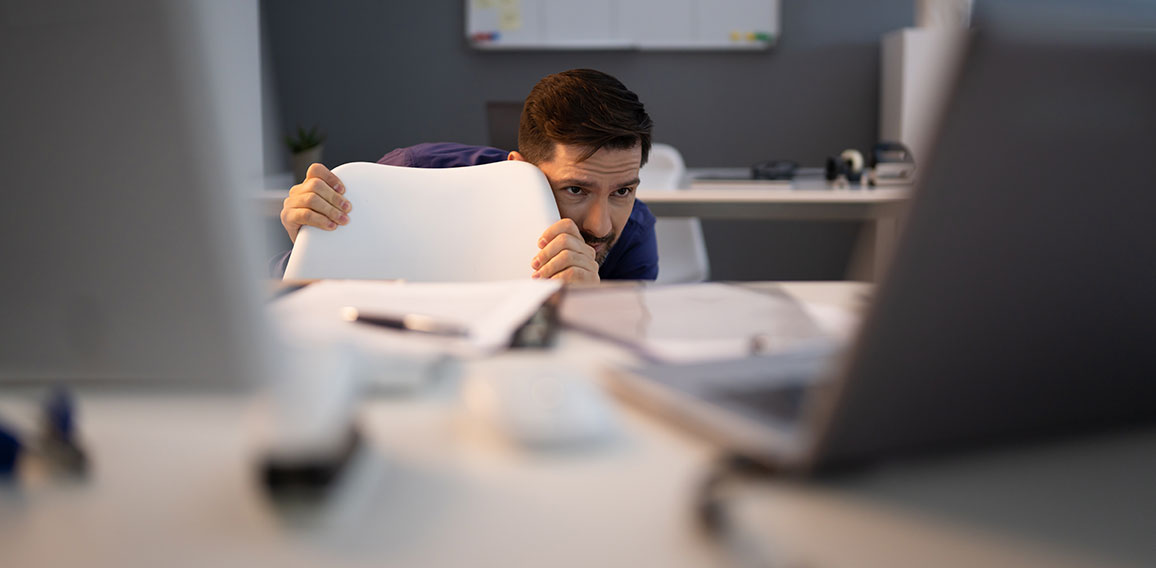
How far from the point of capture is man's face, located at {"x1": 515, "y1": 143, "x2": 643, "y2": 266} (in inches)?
57.2

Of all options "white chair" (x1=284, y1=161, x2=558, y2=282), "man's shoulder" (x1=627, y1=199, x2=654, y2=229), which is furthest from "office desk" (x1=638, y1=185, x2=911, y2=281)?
"white chair" (x1=284, y1=161, x2=558, y2=282)

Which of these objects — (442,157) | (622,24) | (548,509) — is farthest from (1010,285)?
(622,24)

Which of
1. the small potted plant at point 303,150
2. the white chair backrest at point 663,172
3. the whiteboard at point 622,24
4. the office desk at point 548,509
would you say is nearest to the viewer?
the office desk at point 548,509

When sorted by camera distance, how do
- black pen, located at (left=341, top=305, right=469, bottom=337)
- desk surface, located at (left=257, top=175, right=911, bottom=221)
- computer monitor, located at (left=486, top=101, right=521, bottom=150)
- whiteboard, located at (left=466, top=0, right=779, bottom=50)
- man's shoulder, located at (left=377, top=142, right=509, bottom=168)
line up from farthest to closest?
whiteboard, located at (left=466, top=0, right=779, bottom=50)
computer monitor, located at (left=486, top=101, right=521, bottom=150)
desk surface, located at (left=257, top=175, right=911, bottom=221)
man's shoulder, located at (left=377, top=142, right=509, bottom=168)
black pen, located at (left=341, top=305, right=469, bottom=337)

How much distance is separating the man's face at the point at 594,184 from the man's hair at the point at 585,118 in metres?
0.02

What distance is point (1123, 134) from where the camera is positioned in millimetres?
350

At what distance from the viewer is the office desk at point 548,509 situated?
31 centimetres

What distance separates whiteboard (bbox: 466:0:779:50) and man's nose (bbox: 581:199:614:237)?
2.63 m

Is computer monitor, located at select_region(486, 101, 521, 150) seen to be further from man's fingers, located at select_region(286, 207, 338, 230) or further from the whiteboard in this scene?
the whiteboard

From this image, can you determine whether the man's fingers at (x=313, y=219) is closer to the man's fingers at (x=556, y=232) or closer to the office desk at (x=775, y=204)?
the man's fingers at (x=556, y=232)

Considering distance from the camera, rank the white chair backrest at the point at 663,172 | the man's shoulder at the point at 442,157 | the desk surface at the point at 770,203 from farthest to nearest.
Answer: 1. the white chair backrest at the point at 663,172
2. the desk surface at the point at 770,203
3. the man's shoulder at the point at 442,157

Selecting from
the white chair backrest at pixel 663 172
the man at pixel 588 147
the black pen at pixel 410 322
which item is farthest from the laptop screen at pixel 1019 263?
the white chair backrest at pixel 663 172

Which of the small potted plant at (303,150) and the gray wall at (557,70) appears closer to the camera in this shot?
the small potted plant at (303,150)

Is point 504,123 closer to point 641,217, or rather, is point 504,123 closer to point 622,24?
point 641,217
